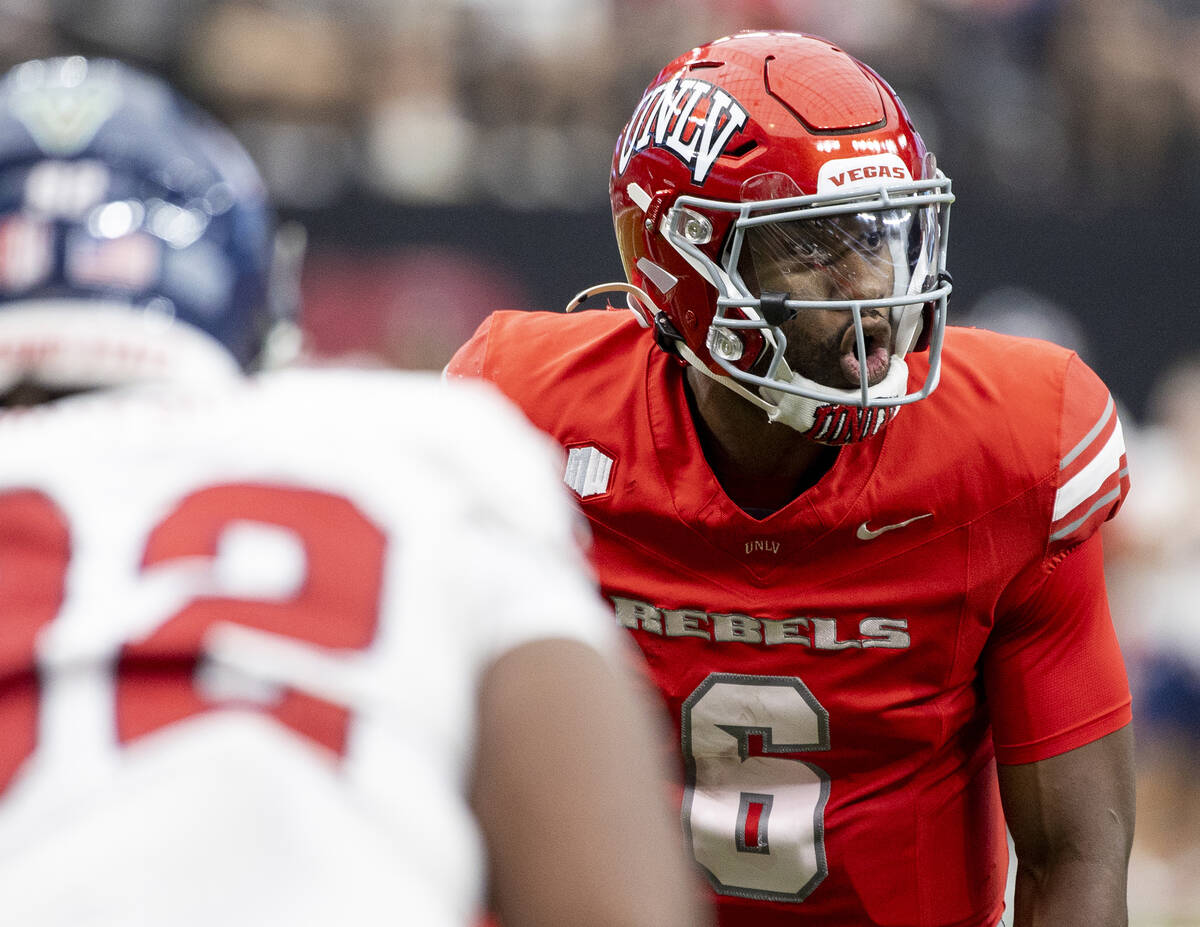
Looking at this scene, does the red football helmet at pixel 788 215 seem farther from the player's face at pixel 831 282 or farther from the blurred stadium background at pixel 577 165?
the blurred stadium background at pixel 577 165

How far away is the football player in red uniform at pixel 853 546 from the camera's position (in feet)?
6.58

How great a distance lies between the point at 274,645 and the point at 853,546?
127 centimetres

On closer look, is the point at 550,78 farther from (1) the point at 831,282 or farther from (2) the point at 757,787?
(2) the point at 757,787

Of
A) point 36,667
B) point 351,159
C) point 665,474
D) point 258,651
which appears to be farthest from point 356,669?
point 351,159

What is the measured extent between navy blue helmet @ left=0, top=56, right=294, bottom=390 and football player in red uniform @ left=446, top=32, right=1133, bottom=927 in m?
0.98

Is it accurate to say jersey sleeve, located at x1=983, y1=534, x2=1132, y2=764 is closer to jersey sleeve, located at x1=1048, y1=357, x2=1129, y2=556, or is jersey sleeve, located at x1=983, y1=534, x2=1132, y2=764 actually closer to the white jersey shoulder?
jersey sleeve, located at x1=1048, y1=357, x2=1129, y2=556

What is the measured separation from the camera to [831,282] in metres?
1.99

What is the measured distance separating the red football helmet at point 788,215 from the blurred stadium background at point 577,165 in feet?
11.8

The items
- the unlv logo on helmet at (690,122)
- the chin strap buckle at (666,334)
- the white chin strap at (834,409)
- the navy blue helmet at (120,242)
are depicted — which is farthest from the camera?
the chin strap buckle at (666,334)

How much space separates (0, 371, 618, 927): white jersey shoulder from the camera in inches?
33.9

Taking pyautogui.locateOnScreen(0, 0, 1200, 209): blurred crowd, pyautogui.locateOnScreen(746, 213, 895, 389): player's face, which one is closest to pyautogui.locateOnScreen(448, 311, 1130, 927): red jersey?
pyautogui.locateOnScreen(746, 213, 895, 389): player's face

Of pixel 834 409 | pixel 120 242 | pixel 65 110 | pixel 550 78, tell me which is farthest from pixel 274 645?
pixel 550 78

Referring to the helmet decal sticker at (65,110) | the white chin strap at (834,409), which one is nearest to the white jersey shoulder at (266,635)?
the helmet decal sticker at (65,110)

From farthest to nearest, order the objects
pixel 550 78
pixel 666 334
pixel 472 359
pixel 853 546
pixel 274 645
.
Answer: pixel 550 78, pixel 472 359, pixel 666 334, pixel 853 546, pixel 274 645
